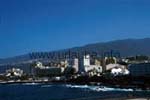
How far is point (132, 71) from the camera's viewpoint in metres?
126

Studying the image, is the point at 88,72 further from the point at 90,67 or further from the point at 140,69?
the point at 140,69

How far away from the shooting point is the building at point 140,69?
11906 cm

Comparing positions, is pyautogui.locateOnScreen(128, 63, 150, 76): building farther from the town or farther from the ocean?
the ocean

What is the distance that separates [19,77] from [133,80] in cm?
7410

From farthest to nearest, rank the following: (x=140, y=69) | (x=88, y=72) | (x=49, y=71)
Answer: (x=49, y=71) → (x=88, y=72) → (x=140, y=69)

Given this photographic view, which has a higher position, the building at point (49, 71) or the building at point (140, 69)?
the building at point (49, 71)

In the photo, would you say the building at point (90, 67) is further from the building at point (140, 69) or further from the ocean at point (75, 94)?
the ocean at point (75, 94)

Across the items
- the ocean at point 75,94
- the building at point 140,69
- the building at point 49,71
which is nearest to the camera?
the ocean at point 75,94

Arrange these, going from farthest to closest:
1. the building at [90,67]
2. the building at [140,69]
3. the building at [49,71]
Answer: the building at [49,71], the building at [90,67], the building at [140,69]

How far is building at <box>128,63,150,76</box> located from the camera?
119 meters

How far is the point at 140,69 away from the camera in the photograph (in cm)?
12250

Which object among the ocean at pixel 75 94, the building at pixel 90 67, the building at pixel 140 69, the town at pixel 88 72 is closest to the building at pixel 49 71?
A: the town at pixel 88 72

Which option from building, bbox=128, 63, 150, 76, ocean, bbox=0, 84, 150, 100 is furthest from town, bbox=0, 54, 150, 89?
ocean, bbox=0, 84, 150, 100

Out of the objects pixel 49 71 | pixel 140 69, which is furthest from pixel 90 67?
pixel 140 69
